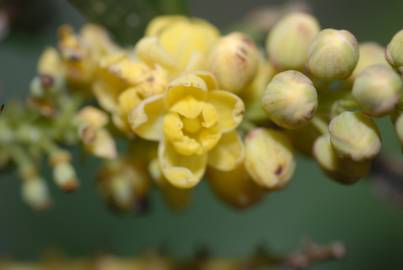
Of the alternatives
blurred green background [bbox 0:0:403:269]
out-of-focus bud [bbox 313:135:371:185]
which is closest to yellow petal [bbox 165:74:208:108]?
out-of-focus bud [bbox 313:135:371:185]

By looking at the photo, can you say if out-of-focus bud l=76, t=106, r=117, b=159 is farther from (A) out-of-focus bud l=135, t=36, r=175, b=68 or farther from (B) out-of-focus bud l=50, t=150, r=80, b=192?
(A) out-of-focus bud l=135, t=36, r=175, b=68

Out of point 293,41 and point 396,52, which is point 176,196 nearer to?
point 293,41

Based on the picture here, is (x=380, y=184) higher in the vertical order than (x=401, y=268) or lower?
higher

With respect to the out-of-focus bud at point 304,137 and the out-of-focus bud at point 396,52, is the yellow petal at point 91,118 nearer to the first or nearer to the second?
the out-of-focus bud at point 304,137

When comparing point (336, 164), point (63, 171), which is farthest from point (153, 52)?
point (336, 164)

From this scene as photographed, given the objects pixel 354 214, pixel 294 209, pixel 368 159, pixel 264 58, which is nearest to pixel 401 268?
pixel 354 214

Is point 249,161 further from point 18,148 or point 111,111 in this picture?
point 18,148

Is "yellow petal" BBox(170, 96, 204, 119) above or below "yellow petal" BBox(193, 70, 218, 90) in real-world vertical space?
below
